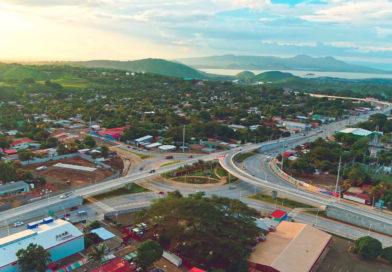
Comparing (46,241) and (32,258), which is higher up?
(32,258)

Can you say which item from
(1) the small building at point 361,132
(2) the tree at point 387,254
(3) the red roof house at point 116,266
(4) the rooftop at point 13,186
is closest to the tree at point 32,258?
(3) the red roof house at point 116,266

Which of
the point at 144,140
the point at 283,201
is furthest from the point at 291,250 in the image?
the point at 144,140

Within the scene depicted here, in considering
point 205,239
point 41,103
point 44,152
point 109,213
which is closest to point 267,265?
point 205,239

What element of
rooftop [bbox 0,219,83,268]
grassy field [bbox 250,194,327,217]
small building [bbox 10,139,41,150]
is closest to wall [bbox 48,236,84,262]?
rooftop [bbox 0,219,83,268]

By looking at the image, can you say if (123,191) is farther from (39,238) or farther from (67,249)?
(39,238)

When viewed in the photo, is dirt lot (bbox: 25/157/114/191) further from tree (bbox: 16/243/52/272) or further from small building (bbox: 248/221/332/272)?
small building (bbox: 248/221/332/272)

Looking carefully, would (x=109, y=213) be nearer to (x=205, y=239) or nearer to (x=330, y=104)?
(x=205, y=239)
